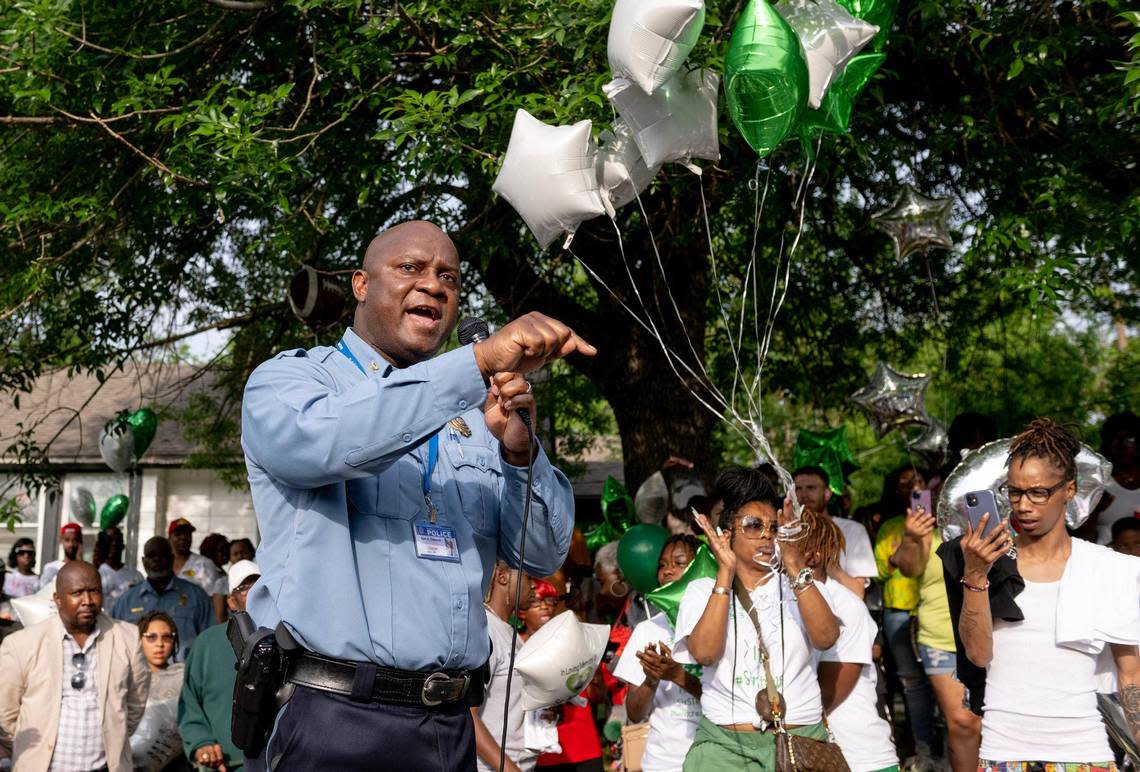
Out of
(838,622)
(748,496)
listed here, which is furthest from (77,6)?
(838,622)

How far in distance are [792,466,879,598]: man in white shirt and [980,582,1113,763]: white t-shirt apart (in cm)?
243

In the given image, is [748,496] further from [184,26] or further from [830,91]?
[184,26]

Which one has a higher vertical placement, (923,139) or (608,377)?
(923,139)

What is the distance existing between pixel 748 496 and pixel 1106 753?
170 cm

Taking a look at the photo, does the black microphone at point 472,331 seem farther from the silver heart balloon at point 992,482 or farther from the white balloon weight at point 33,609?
the white balloon weight at point 33,609

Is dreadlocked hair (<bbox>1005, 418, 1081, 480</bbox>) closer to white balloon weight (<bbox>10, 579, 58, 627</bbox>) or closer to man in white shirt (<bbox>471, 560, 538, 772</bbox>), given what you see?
man in white shirt (<bbox>471, 560, 538, 772</bbox>)

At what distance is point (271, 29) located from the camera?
8.45 m

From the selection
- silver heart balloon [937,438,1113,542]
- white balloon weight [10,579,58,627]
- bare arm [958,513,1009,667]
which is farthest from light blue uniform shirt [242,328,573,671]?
white balloon weight [10,579,58,627]

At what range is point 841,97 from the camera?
6039mm

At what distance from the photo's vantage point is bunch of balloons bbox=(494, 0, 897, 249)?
5.43 meters

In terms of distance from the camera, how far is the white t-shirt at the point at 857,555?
7.35 metres

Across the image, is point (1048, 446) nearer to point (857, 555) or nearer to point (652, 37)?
point (652, 37)

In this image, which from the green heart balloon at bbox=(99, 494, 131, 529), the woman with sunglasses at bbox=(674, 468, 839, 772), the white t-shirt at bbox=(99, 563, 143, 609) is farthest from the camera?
the green heart balloon at bbox=(99, 494, 131, 529)

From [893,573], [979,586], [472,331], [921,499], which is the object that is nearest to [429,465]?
[472,331]
